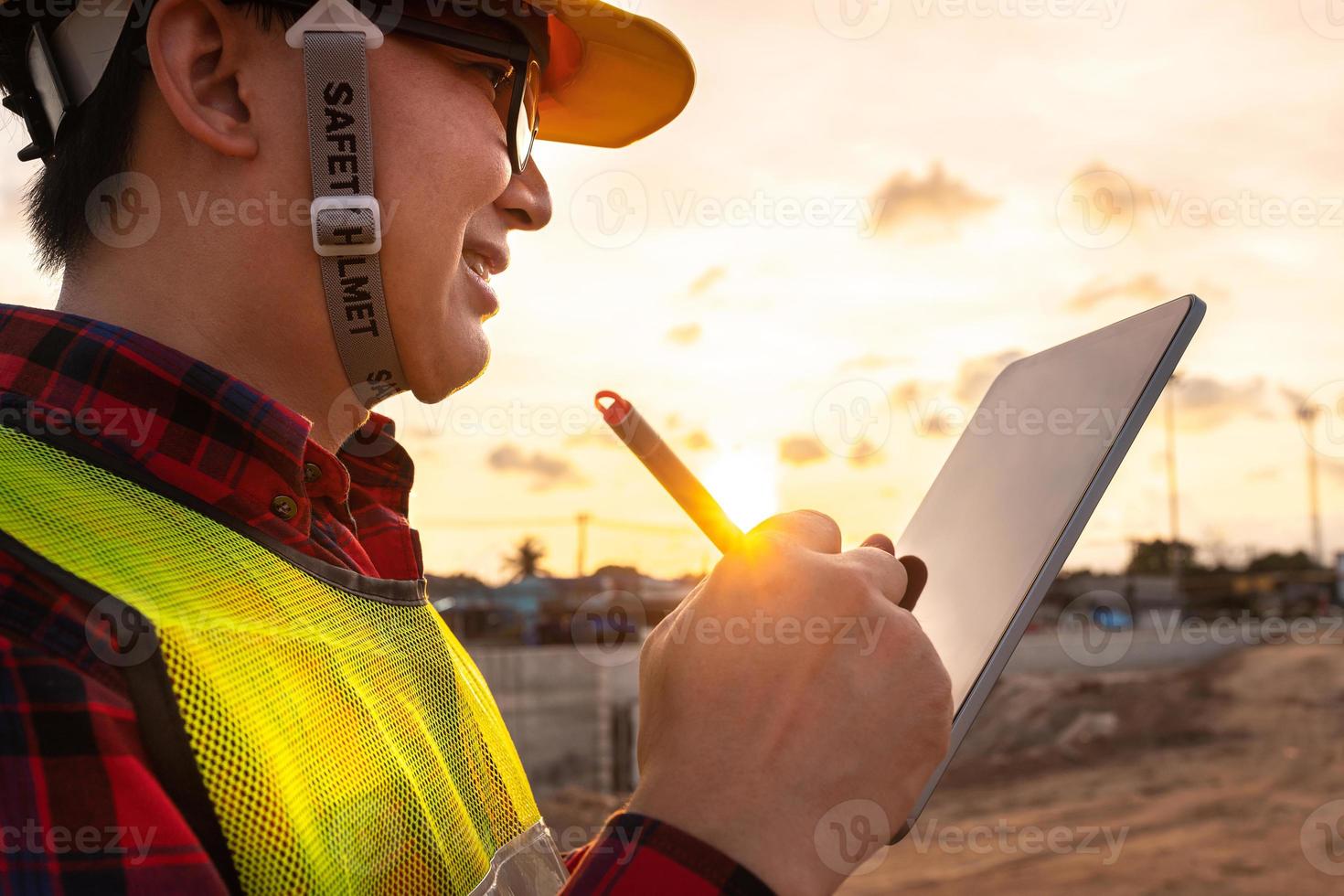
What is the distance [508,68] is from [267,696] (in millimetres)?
1136

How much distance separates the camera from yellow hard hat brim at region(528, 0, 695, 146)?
226 cm

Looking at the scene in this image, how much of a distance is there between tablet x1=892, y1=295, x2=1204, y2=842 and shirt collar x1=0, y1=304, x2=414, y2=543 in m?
0.89

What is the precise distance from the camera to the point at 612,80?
96.3 inches

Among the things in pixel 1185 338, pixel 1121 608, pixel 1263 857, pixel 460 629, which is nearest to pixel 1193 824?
pixel 1263 857

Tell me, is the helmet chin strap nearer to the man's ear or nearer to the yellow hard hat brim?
the man's ear

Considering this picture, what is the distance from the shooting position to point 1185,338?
58.0 inches

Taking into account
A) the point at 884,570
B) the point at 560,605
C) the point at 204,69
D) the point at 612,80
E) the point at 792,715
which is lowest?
the point at 560,605

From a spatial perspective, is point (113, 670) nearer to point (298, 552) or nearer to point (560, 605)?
point (298, 552)

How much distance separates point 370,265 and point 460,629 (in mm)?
21756

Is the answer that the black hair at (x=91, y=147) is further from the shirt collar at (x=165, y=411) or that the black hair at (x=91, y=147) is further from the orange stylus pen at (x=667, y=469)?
the orange stylus pen at (x=667, y=469)

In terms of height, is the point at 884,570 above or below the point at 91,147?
below

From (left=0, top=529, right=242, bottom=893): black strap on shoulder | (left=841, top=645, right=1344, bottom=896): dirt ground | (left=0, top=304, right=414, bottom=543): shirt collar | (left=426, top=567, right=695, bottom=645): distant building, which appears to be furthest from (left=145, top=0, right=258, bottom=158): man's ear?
(left=426, top=567, right=695, bottom=645): distant building

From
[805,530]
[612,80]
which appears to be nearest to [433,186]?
[805,530]

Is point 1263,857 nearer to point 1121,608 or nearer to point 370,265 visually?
point 370,265
